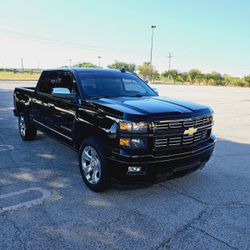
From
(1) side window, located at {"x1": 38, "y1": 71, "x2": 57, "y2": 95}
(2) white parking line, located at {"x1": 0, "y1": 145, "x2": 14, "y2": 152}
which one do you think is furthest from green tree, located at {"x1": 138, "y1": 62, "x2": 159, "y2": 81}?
(2) white parking line, located at {"x1": 0, "y1": 145, "x2": 14, "y2": 152}

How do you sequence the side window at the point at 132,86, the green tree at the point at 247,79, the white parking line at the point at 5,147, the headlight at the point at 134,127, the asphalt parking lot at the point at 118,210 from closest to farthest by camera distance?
the asphalt parking lot at the point at 118,210 < the headlight at the point at 134,127 < the side window at the point at 132,86 < the white parking line at the point at 5,147 < the green tree at the point at 247,79

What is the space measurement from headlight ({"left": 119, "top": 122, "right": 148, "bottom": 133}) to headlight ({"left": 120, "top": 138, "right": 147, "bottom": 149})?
107 millimetres

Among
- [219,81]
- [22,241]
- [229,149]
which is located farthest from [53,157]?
[219,81]

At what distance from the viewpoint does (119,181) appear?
351 cm

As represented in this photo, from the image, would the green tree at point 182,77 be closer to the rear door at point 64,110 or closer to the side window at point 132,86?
the side window at point 132,86

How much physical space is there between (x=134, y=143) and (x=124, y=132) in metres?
0.19

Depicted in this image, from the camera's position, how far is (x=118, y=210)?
3463 mm

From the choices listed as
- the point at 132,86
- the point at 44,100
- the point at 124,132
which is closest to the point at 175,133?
the point at 124,132

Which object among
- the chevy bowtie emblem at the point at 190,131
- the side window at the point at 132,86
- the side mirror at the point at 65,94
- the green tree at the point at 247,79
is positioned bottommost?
the chevy bowtie emblem at the point at 190,131

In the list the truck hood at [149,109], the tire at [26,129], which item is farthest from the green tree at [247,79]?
the truck hood at [149,109]

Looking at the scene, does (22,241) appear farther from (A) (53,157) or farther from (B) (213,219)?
(A) (53,157)

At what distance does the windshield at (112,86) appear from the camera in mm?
4488

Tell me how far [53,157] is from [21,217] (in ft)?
7.68

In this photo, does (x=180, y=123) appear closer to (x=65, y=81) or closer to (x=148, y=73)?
(x=65, y=81)
